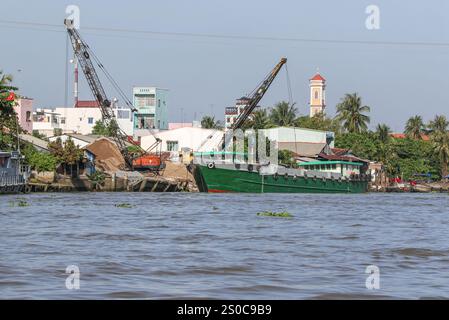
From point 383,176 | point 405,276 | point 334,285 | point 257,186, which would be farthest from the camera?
point 383,176

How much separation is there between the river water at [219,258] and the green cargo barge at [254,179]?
149 ft

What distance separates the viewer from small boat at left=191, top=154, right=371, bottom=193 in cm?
8250

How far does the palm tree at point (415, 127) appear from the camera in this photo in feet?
503

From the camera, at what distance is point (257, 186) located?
84625mm

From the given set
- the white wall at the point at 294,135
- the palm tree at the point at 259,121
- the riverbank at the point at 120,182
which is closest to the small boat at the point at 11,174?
the riverbank at the point at 120,182

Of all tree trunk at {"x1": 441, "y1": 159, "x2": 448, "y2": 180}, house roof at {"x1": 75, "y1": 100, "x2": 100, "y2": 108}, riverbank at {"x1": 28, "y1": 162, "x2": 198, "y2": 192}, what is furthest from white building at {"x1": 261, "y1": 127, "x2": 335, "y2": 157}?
house roof at {"x1": 75, "y1": 100, "x2": 100, "y2": 108}

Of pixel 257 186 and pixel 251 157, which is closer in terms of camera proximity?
pixel 257 186

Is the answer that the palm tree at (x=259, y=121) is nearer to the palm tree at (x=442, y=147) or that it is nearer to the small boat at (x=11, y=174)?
the palm tree at (x=442, y=147)

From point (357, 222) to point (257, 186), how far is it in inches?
1877

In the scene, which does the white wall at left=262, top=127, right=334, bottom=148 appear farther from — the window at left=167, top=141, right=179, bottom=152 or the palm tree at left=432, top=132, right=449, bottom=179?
the palm tree at left=432, top=132, right=449, bottom=179

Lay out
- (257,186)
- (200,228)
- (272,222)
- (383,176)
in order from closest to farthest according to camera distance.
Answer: (200,228) → (272,222) → (257,186) → (383,176)

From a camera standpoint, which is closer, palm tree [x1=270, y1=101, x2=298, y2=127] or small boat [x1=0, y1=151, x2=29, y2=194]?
small boat [x1=0, y1=151, x2=29, y2=194]
